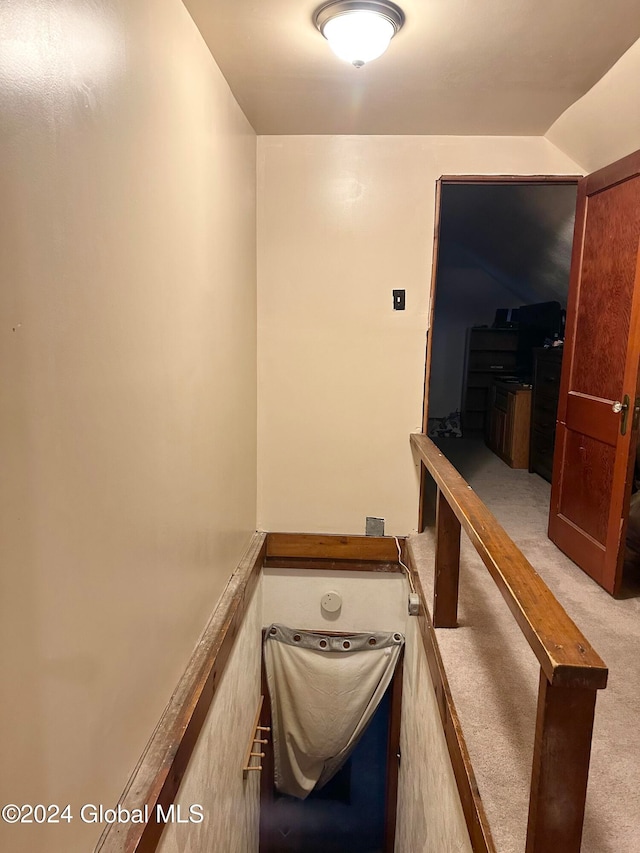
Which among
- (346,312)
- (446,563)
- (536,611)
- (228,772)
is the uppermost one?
(346,312)

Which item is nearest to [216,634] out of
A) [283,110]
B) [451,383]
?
[283,110]

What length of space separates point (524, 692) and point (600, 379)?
1.46 meters

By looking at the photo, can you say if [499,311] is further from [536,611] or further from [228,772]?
[536,611]

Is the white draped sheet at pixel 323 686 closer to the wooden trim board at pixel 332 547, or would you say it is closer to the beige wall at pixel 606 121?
the wooden trim board at pixel 332 547

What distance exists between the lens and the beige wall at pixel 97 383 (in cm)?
83

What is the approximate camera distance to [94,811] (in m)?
1.11

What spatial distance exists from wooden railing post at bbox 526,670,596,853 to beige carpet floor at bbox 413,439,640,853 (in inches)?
8.4

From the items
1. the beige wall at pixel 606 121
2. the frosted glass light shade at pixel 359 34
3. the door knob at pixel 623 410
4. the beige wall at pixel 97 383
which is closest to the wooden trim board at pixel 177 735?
the beige wall at pixel 97 383

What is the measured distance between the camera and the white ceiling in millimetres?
1638

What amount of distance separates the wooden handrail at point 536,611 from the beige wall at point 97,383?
84 centimetres

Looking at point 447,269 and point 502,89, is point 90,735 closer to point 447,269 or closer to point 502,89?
point 502,89

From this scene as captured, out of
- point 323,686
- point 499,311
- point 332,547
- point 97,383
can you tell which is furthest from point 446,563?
point 499,311

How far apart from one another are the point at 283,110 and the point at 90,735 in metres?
2.44

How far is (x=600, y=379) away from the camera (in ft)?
8.24
